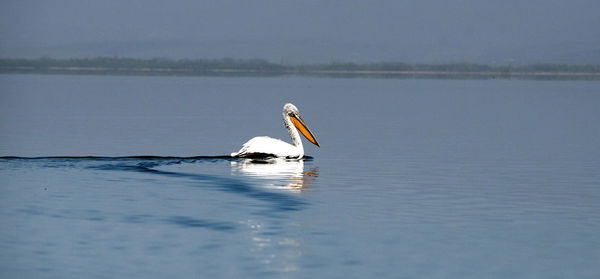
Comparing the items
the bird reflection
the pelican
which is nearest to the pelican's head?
the pelican

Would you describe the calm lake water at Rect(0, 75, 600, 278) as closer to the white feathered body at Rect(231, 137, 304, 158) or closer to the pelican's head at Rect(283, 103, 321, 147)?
the white feathered body at Rect(231, 137, 304, 158)

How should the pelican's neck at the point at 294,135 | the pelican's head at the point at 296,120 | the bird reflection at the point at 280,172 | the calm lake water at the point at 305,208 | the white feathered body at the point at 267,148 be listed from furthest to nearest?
the pelican's head at the point at 296,120, the pelican's neck at the point at 294,135, the white feathered body at the point at 267,148, the bird reflection at the point at 280,172, the calm lake water at the point at 305,208

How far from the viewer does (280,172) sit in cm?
2409

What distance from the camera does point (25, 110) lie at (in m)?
50.8

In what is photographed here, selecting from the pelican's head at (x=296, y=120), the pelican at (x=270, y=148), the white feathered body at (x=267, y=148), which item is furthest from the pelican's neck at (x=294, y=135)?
the white feathered body at (x=267, y=148)

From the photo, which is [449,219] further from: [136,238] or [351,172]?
[351,172]

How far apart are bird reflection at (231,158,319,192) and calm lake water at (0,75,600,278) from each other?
58 millimetres

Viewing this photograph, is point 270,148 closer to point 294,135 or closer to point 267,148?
point 267,148

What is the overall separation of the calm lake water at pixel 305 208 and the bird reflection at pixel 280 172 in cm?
6

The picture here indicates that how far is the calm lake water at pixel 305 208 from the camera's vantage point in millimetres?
13836

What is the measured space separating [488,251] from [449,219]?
2.51 m

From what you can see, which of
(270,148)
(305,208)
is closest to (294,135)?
(270,148)

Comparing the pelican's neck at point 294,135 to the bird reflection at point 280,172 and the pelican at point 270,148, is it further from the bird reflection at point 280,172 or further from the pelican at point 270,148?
the bird reflection at point 280,172

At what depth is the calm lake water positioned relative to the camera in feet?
45.4
